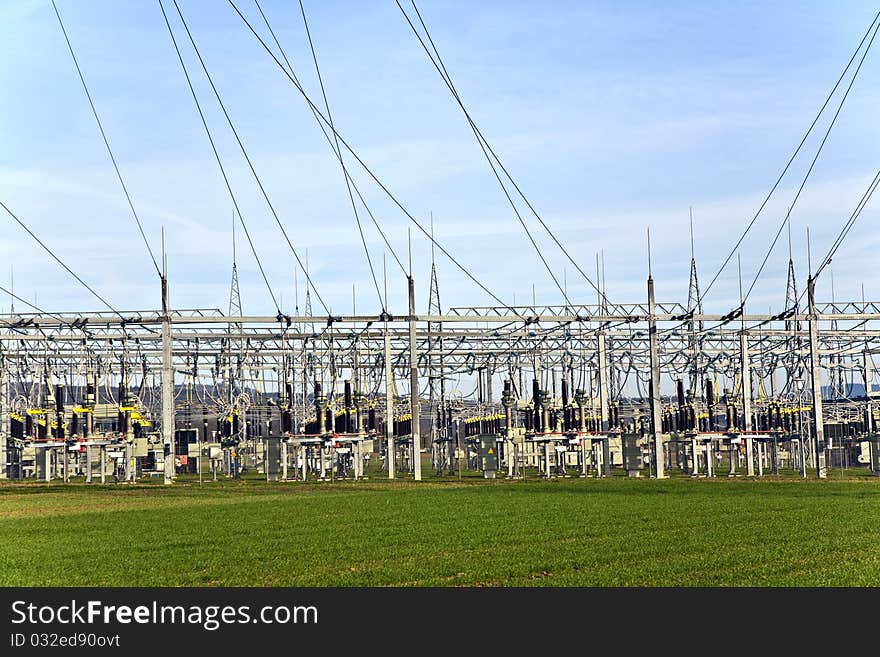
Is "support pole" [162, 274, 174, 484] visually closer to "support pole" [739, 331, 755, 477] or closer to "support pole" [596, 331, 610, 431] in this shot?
"support pole" [596, 331, 610, 431]

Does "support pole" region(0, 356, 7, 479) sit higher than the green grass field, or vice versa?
"support pole" region(0, 356, 7, 479)

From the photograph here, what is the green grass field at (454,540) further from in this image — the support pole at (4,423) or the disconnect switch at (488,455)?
the support pole at (4,423)

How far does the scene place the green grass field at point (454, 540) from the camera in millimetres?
14523

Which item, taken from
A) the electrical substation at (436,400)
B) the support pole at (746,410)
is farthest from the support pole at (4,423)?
the support pole at (746,410)

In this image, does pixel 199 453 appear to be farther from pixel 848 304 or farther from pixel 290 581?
pixel 290 581

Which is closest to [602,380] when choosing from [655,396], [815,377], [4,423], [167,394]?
[655,396]

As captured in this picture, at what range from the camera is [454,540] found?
1908cm

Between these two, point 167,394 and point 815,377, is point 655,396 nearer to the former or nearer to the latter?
point 815,377

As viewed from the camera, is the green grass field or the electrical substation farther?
the electrical substation

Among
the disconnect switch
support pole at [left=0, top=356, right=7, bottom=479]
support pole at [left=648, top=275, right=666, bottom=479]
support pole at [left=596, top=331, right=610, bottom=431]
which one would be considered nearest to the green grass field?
support pole at [left=648, top=275, right=666, bottom=479]

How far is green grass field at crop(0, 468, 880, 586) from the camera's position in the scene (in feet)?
47.6
